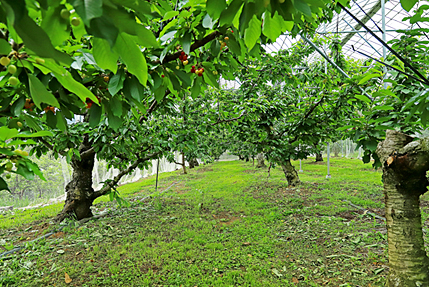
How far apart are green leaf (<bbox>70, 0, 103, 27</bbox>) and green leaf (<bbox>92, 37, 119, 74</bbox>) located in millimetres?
181

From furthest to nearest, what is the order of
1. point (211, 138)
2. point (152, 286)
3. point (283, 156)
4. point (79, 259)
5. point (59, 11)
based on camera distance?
point (211, 138) → point (283, 156) → point (79, 259) → point (152, 286) → point (59, 11)

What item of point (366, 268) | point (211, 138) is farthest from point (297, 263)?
point (211, 138)

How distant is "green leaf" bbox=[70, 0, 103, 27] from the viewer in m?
0.33

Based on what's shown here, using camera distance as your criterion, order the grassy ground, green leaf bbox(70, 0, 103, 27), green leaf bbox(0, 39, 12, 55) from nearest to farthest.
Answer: green leaf bbox(70, 0, 103, 27), green leaf bbox(0, 39, 12, 55), the grassy ground

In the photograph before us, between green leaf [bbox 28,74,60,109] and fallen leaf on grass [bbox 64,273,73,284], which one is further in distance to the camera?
fallen leaf on grass [bbox 64,273,73,284]

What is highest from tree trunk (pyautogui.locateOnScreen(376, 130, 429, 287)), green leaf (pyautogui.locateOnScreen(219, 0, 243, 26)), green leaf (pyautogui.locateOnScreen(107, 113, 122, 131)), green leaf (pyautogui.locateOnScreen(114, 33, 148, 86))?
green leaf (pyautogui.locateOnScreen(219, 0, 243, 26))

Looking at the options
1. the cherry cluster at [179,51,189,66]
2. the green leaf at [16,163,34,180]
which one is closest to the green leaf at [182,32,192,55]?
the cherry cluster at [179,51,189,66]

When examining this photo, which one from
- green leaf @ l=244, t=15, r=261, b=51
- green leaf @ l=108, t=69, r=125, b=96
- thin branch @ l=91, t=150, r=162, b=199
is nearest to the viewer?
green leaf @ l=244, t=15, r=261, b=51

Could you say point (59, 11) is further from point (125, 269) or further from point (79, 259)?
point (79, 259)

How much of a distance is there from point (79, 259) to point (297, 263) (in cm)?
263

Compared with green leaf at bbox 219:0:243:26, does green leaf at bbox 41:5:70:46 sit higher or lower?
lower

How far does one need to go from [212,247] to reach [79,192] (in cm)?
281

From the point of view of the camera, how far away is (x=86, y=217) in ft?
13.6

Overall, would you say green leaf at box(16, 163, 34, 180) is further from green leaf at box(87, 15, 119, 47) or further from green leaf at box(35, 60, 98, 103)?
green leaf at box(87, 15, 119, 47)
